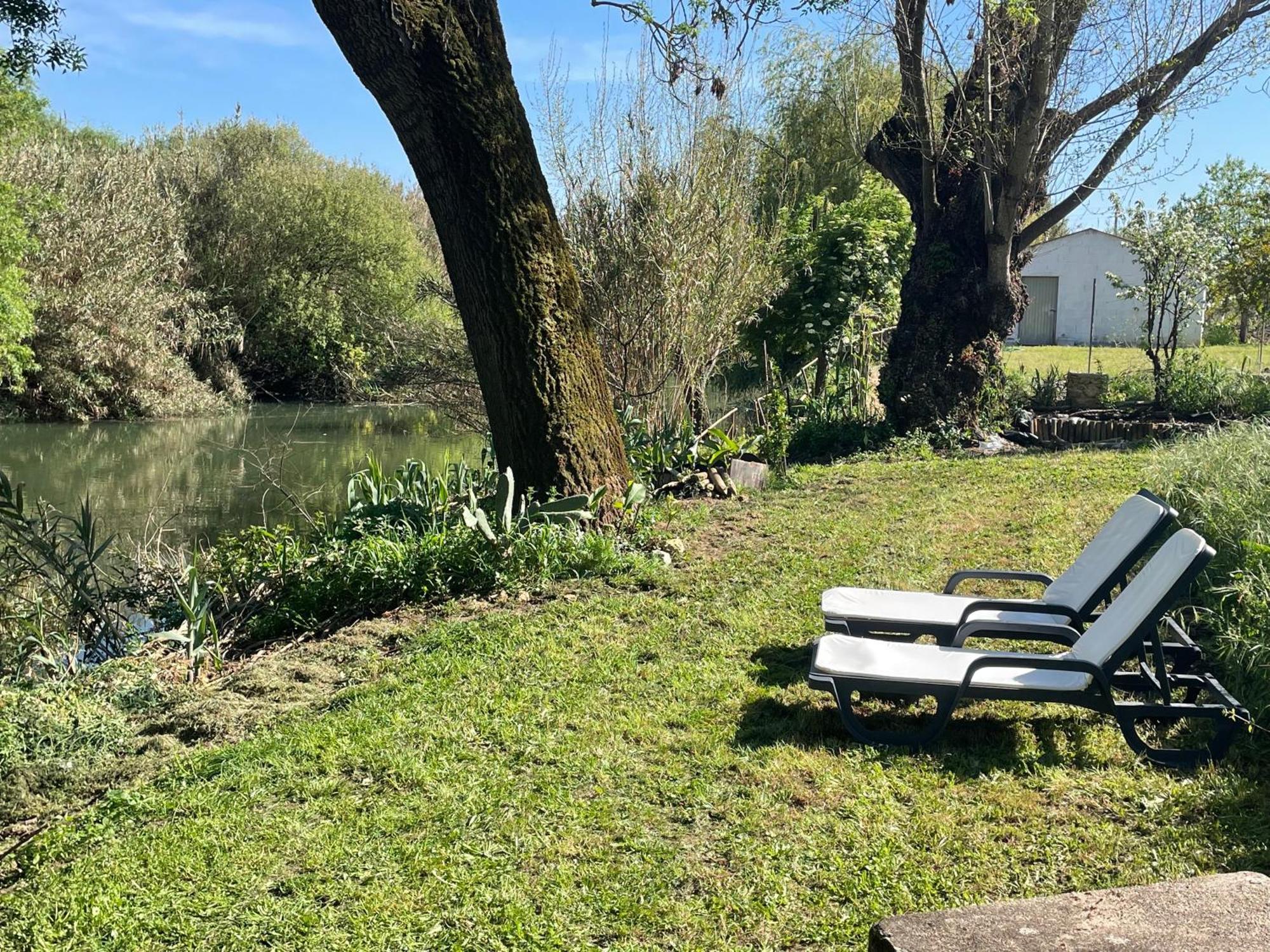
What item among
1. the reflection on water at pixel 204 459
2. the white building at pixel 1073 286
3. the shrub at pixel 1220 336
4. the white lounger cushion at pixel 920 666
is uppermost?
the white building at pixel 1073 286

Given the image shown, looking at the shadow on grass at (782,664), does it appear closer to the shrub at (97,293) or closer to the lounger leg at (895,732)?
the lounger leg at (895,732)

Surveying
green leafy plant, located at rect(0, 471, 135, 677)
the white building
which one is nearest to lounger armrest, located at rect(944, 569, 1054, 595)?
green leafy plant, located at rect(0, 471, 135, 677)

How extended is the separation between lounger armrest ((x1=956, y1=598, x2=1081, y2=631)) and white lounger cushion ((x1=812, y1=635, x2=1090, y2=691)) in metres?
0.56

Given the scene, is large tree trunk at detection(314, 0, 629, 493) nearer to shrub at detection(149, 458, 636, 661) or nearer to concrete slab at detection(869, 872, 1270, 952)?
shrub at detection(149, 458, 636, 661)

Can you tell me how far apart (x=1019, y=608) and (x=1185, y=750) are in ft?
3.95

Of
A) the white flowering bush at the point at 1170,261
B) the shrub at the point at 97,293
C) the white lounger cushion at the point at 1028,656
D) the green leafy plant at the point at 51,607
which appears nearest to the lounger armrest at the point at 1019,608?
the white lounger cushion at the point at 1028,656

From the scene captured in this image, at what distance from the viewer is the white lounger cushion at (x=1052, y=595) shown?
5379mm

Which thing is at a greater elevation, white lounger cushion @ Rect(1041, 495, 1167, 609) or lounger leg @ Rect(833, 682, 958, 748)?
white lounger cushion @ Rect(1041, 495, 1167, 609)

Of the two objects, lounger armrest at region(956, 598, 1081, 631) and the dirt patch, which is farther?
lounger armrest at region(956, 598, 1081, 631)

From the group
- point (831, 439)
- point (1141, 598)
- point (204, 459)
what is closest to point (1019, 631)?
point (1141, 598)

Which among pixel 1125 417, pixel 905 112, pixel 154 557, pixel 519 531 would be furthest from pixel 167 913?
pixel 1125 417

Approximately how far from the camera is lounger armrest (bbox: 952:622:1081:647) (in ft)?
16.9

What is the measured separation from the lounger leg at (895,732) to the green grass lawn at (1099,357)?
20.5 meters

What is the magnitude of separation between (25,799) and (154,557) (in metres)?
3.77
